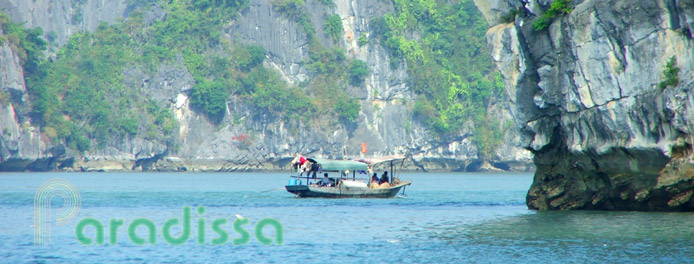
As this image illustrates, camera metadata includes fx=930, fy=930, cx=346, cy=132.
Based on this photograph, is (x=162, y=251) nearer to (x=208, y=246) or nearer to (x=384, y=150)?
(x=208, y=246)

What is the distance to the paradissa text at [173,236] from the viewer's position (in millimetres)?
24984

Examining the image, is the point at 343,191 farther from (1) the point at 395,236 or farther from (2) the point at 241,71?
(2) the point at 241,71

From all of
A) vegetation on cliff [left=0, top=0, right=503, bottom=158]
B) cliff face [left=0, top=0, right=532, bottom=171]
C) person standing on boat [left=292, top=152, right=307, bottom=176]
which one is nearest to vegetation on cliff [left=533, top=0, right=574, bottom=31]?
person standing on boat [left=292, top=152, right=307, bottom=176]

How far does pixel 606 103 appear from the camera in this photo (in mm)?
27828

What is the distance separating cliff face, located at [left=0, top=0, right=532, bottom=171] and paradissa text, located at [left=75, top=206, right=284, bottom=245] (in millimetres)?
64026

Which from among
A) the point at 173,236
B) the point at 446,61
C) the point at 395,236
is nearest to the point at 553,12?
the point at 395,236

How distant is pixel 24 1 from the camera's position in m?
107

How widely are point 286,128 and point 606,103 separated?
72.6 m

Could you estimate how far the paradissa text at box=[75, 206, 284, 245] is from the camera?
24984mm

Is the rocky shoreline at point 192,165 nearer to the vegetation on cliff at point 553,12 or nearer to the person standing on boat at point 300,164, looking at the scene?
the person standing on boat at point 300,164

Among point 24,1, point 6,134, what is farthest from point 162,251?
point 24,1

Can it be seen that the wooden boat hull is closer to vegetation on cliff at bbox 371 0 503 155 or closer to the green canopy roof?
the green canopy roof

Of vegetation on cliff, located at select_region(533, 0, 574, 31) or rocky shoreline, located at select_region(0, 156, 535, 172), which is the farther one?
rocky shoreline, located at select_region(0, 156, 535, 172)

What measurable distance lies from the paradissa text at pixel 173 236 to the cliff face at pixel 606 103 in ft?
31.9
